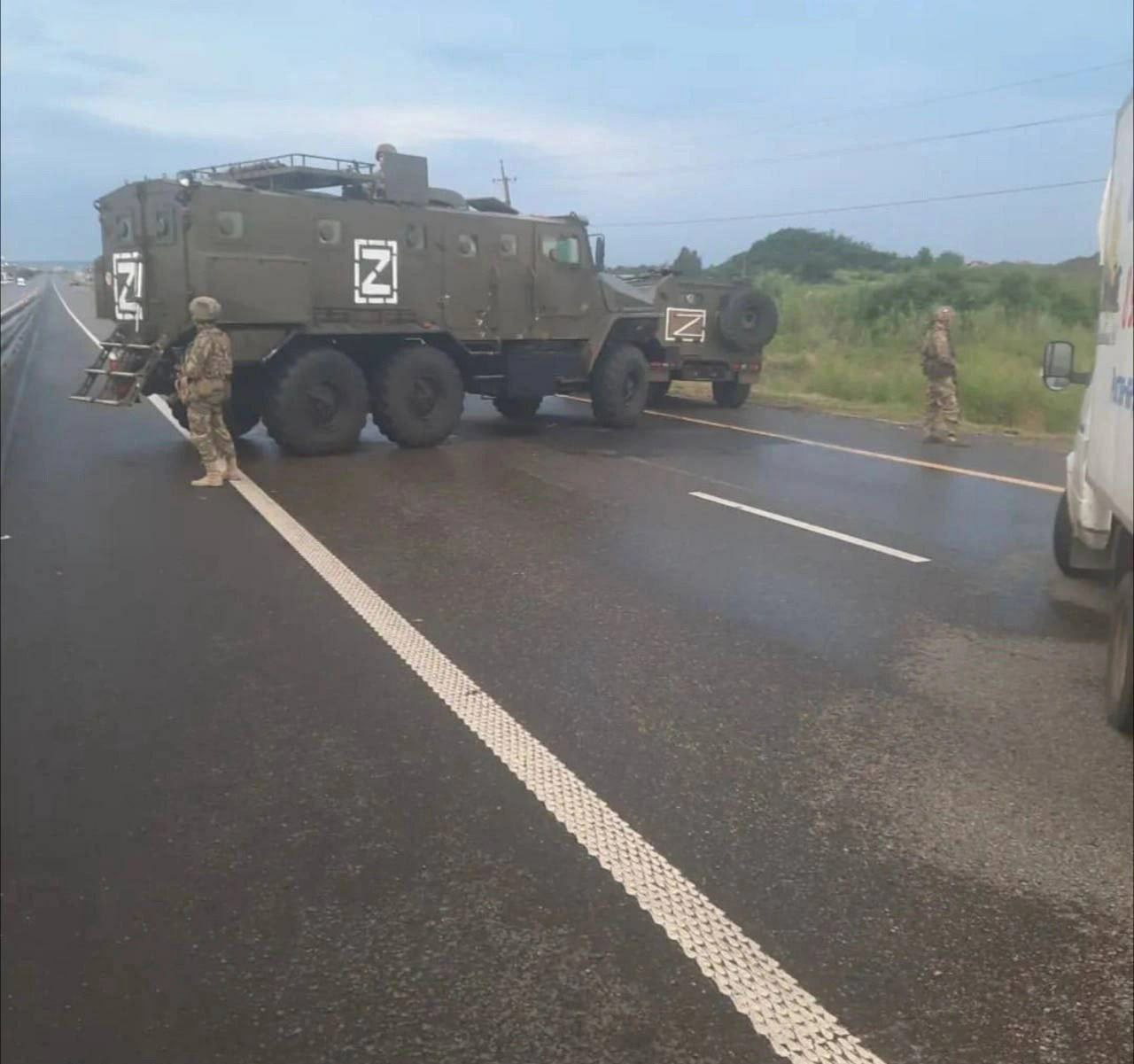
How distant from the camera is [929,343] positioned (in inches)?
552

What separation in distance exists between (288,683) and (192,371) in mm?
5828

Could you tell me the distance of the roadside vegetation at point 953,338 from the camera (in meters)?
17.8

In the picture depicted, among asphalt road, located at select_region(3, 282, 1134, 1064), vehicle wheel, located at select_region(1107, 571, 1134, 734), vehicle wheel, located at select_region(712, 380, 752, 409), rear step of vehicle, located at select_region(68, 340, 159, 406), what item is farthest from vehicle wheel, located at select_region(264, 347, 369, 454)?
vehicle wheel, located at select_region(1107, 571, 1134, 734)

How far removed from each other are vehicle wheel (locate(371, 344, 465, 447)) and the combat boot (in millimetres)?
2516

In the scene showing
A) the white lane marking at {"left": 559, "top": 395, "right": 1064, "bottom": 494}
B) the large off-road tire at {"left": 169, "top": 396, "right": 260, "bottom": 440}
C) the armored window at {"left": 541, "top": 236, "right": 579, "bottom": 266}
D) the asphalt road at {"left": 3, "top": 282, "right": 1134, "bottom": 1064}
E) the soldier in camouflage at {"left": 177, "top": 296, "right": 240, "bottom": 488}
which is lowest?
the white lane marking at {"left": 559, "top": 395, "right": 1064, "bottom": 494}

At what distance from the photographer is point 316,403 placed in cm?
1221

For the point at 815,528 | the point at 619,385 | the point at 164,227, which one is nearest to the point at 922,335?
the point at 619,385

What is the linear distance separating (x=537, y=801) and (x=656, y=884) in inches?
27.3

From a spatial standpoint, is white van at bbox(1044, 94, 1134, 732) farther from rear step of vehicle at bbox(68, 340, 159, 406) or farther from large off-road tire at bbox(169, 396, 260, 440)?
large off-road tire at bbox(169, 396, 260, 440)

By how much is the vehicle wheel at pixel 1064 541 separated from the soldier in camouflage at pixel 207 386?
22.5 feet

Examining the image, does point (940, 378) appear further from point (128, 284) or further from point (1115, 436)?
point (1115, 436)

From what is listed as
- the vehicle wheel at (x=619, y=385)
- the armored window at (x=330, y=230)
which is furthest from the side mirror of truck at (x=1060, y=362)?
the vehicle wheel at (x=619, y=385)

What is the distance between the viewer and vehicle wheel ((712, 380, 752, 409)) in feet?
62.4

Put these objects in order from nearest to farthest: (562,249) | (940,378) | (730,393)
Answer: (940,378) → (562,249) → (730,393)
